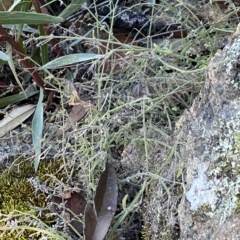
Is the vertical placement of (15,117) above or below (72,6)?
below

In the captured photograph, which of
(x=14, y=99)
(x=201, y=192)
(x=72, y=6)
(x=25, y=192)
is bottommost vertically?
(x=25, y=192)

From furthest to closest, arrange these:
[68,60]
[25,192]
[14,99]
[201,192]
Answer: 1. [14,99]
2. [68,60]
3. [25,192]
4. [201,192]

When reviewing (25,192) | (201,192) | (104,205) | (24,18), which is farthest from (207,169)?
(24,18)

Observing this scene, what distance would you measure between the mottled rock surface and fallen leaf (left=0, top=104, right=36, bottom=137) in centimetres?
53

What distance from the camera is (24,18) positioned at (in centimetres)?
119

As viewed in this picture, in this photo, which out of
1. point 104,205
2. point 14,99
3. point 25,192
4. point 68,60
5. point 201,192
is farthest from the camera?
point 14,99

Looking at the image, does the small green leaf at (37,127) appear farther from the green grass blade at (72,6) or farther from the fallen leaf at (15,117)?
the green grass blade at (72,6)

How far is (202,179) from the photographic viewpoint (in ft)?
2.94

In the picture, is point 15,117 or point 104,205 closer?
point 104,205

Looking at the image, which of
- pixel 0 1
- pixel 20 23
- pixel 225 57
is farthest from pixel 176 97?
pixel 0 1

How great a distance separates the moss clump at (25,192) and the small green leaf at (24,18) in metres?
0.37

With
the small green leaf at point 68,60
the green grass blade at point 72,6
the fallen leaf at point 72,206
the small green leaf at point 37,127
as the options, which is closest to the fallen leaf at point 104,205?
the fallen leaf at point 72,206

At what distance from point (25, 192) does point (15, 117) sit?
282 millimetres

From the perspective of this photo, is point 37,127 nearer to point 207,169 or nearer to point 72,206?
point 72,206
